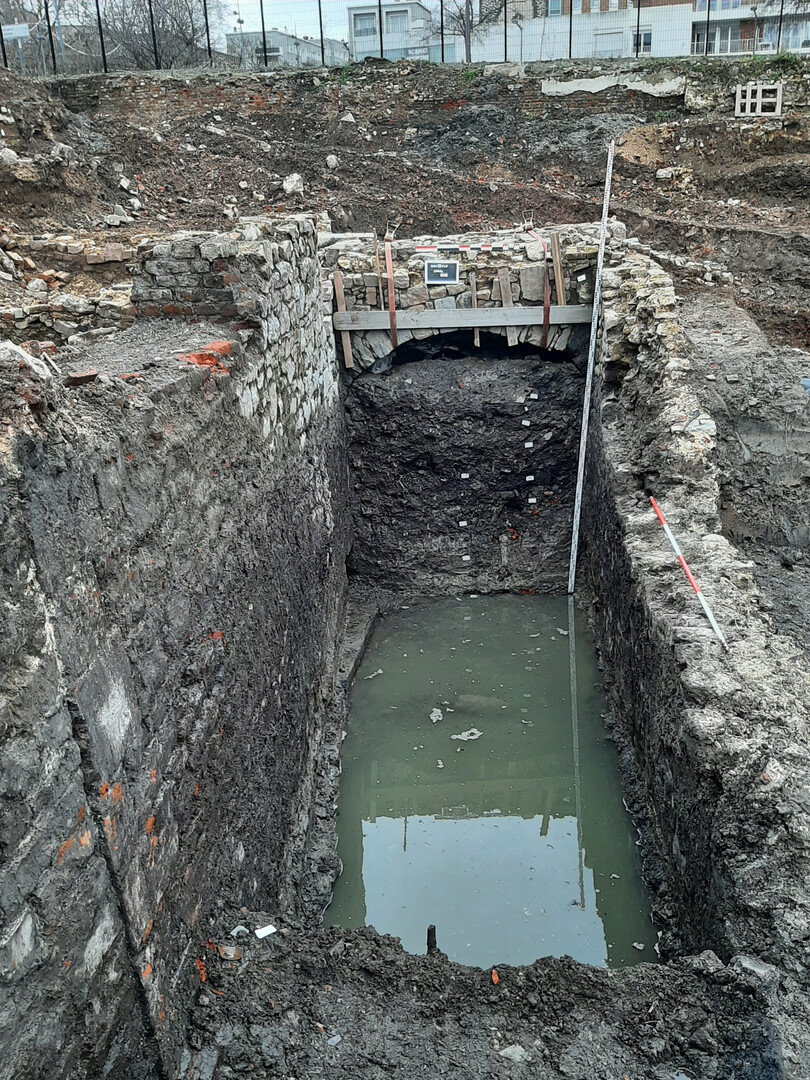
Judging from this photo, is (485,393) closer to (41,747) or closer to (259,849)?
(259,849)

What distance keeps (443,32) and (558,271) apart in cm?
1695

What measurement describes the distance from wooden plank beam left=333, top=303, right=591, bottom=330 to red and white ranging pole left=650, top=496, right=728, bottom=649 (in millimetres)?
3160

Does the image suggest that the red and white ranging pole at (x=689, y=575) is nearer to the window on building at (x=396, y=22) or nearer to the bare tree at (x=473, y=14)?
the bare tree at (x=473, y=14)

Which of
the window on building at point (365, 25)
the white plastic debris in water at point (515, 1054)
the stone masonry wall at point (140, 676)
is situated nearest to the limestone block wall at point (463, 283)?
the stone masonry wall at point (140, 676)

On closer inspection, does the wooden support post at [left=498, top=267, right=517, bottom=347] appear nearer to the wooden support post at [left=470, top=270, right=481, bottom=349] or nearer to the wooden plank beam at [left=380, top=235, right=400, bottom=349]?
the wooden support post at [left=470, top=270, right=481, bottom=349]

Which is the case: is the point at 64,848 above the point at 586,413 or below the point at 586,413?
above

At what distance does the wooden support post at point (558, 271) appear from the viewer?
324 inches

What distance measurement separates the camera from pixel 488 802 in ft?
18.6

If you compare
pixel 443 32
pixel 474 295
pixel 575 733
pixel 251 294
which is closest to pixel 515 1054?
pixel 575 733

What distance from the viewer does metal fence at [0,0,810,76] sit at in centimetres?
2192

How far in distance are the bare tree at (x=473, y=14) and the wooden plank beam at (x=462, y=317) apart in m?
17.5

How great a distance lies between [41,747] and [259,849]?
2339mm

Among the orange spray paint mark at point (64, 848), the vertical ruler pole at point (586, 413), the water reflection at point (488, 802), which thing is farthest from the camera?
the vertical ruler pole at point (586, 413)

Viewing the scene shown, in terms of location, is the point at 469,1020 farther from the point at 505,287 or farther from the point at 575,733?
the point at 505,287
